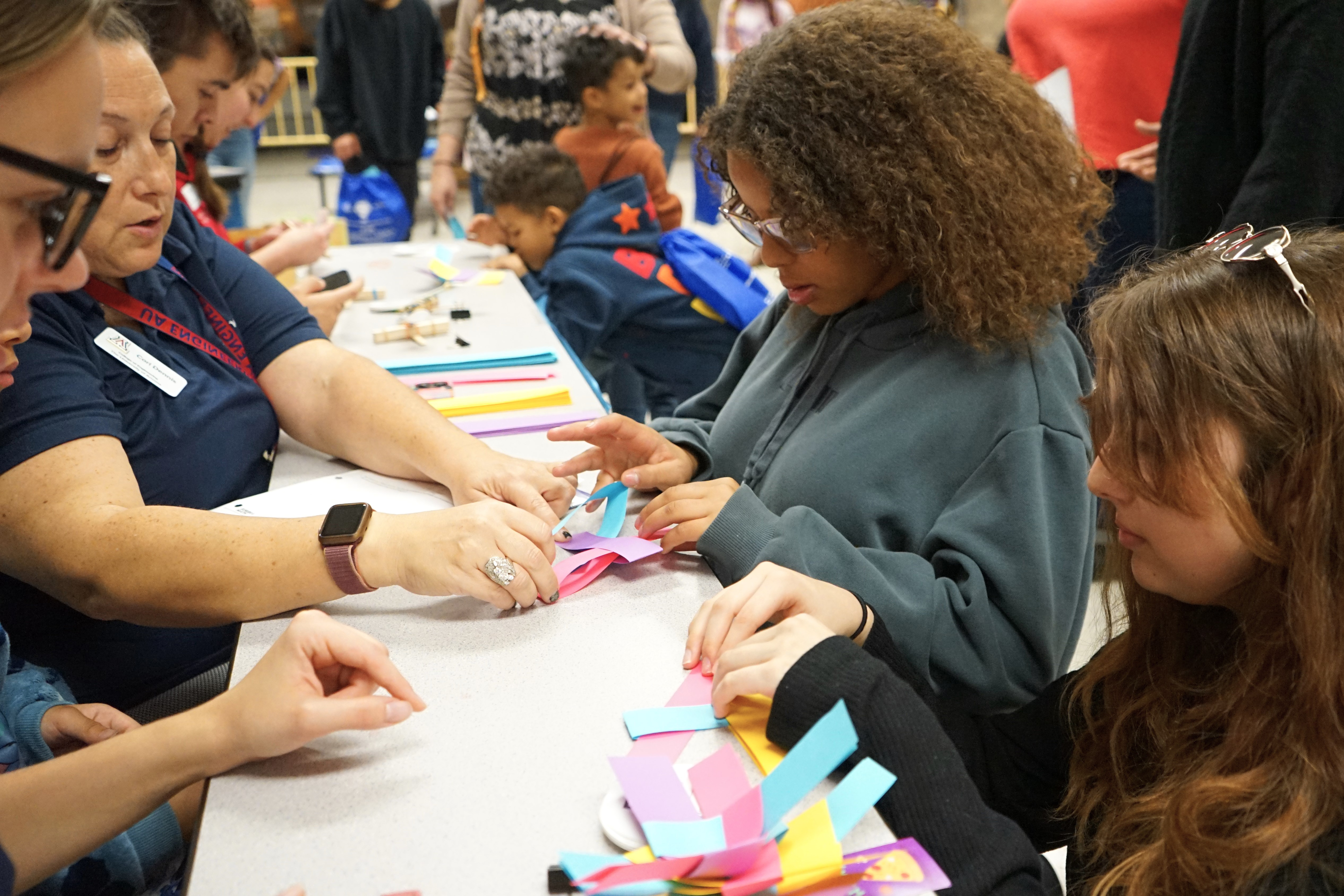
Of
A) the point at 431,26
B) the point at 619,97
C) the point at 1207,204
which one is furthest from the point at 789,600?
the point at 431,26

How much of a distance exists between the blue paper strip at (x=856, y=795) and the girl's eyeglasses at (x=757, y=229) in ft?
2.70

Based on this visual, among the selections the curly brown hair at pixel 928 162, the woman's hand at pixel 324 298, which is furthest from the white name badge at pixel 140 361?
the curly brown hair at pixel 928 162

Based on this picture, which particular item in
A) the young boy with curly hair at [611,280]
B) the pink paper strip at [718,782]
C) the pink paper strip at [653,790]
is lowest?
the young boy with curly hair at [611,280]

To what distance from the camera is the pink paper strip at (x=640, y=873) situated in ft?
2.68

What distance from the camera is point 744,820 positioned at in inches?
34.0

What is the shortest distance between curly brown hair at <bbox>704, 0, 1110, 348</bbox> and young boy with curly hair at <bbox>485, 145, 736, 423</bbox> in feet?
5.47

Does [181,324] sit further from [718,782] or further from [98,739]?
[718,782]

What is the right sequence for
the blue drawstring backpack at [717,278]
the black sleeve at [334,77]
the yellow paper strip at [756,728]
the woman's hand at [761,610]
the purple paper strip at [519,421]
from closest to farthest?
the yellow paper strip at [756,728] < the woman's hand at [761,610] < the purple paper strip at [519,421] < the blue drawstring backpack at [717,278] < the black sleeve at [334,77]

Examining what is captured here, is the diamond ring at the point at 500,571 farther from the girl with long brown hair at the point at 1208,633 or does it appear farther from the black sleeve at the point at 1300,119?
the black sleeve at the point at 1300,119

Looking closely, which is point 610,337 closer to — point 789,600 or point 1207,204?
point 1207,204

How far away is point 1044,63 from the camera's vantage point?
2773mm

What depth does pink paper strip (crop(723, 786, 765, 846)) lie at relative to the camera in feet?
2.79

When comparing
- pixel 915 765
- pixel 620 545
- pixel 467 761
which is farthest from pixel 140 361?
pixel 915 765

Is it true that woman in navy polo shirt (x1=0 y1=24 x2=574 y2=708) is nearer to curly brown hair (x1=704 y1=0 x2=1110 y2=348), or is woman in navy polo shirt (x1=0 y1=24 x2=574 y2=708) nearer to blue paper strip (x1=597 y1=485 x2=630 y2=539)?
blue paper strip (x1=597 y1=485 x2=630 y2=539)
